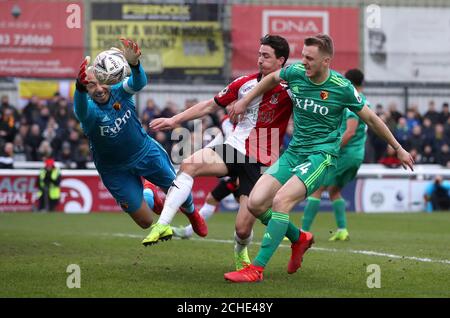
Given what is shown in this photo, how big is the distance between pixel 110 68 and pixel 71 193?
13408 millimetres

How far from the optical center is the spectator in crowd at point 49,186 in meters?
21.3

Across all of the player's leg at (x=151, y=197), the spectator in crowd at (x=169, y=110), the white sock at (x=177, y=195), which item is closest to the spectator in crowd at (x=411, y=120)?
the spectator in crowd at (x=169, y=110)

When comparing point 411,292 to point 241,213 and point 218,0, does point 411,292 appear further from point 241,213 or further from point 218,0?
point 218,0

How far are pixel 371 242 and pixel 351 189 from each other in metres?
9.66

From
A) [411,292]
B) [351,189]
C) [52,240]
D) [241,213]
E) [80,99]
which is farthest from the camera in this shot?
[351,189]

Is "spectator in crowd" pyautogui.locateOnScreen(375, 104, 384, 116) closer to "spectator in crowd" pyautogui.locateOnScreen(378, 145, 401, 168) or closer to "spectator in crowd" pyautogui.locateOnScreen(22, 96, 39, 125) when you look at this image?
"spectator in crowd" pyautogui.locateOnScreen(378, 145, 401, 168)

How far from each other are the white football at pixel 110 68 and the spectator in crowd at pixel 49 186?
12357 millimetres

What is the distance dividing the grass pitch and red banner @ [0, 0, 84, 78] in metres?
8.34

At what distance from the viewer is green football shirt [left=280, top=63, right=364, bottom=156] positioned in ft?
29.1

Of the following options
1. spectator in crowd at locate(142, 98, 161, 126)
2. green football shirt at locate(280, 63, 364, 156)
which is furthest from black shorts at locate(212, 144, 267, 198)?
spectator in crowd at locate(142, 98, 161, 126)

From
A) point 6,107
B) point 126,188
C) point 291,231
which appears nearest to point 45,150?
point 6,107

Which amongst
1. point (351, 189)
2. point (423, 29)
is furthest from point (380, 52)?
point (351, 189)

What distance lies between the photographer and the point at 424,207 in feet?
76.8

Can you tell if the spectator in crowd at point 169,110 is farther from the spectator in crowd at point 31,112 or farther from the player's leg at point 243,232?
the player's leg at point 243,232
